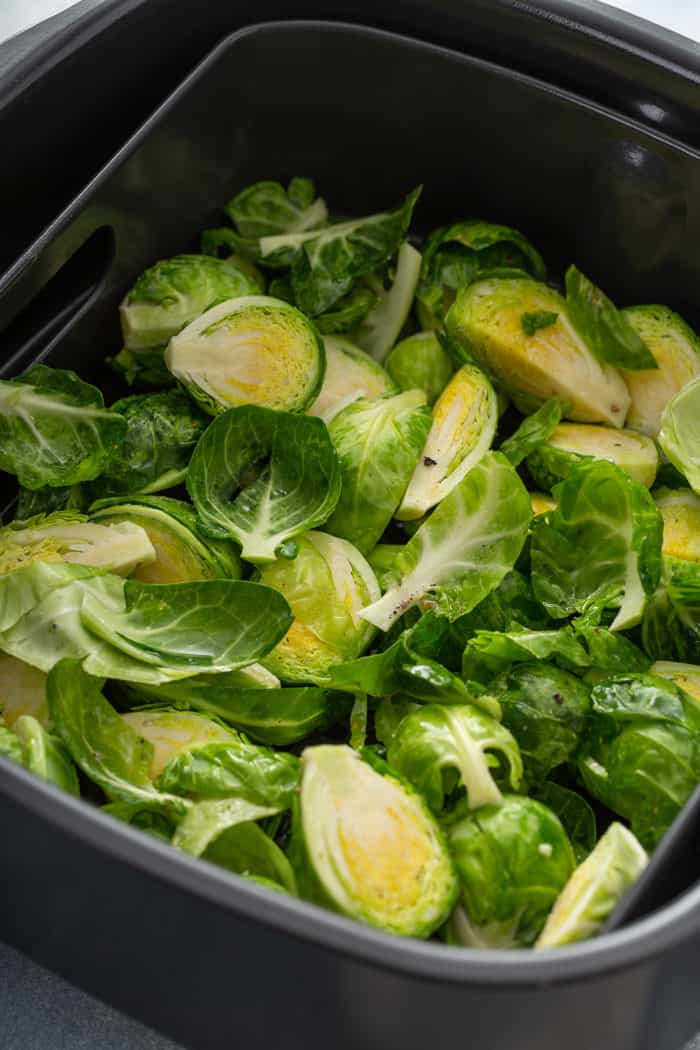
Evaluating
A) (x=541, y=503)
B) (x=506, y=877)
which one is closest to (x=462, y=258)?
(x=541, y=503)

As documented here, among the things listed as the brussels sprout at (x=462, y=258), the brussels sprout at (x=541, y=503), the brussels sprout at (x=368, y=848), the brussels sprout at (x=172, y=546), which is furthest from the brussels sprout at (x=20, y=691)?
the brussels sprout at (x=462, y=258)

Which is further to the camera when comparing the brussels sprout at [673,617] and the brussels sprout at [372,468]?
the brussels sprout at [372,468]

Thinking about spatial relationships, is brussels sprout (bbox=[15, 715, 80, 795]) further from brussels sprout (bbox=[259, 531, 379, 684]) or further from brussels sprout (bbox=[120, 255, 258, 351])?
brussels sprout (bbox=[120, 255, 258, 351])

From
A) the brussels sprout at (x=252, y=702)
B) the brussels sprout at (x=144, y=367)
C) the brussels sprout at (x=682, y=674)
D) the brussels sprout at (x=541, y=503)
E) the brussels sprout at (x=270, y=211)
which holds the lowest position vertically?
the brussels sprout at (x=252, y=702)

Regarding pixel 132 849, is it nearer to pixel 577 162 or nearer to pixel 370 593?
pixel 370 593

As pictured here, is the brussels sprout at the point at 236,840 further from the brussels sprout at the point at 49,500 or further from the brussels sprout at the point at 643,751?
the brussels sprout at the point at 49,500

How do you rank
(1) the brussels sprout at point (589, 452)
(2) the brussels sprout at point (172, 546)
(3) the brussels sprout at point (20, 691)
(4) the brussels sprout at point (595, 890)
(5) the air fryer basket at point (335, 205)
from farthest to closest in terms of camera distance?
(1) the brussels sprout at point (589, 452) < (2) the brussels sprout at point (172, 546) < (3) the brussels sprout at point (20, 691) < (4) the brussels sprout at point (595, 890) < (5) the air fryer basket at point (335, 205)
